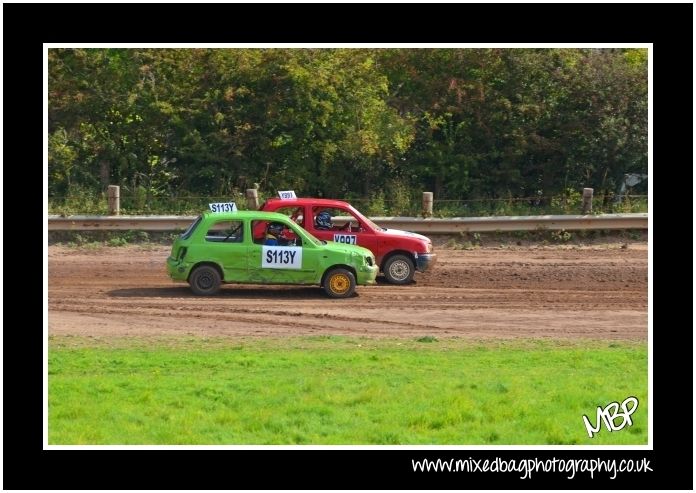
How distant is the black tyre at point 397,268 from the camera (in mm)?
22438

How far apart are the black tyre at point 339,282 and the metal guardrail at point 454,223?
289 inches

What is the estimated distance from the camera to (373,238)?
73.4ft

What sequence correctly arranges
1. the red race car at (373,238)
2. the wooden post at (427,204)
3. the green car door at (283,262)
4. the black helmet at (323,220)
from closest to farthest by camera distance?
the green car door at (283,262) < the red race car at (373,238) < the black helmet at (323,220) < the wooden post at (427,204)

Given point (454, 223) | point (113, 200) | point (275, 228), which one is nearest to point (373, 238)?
point (275, 228)

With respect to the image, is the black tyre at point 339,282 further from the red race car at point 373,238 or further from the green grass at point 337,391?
the green grass at point 337,391

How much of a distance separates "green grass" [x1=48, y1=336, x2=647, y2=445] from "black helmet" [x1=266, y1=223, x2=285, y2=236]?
13.8 feet

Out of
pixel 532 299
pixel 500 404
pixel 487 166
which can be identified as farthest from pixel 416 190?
pixel 500 404

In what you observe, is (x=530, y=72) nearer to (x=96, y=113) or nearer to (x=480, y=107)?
(x=480, y=107)

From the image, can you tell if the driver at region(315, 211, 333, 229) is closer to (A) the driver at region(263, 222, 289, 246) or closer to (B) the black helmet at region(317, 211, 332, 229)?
(B) the black helmet at region(317, 211, 332, 229)

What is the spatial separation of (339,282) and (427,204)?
827cm

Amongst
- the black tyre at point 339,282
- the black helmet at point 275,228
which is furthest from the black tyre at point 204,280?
the black tyre at point 339,282

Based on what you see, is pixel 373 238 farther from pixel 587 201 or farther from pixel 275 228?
pixel 587 201

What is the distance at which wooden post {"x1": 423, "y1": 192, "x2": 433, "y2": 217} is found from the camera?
94.3ft

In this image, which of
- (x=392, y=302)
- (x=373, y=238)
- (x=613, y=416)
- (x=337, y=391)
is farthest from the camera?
(x=373, y=238)
